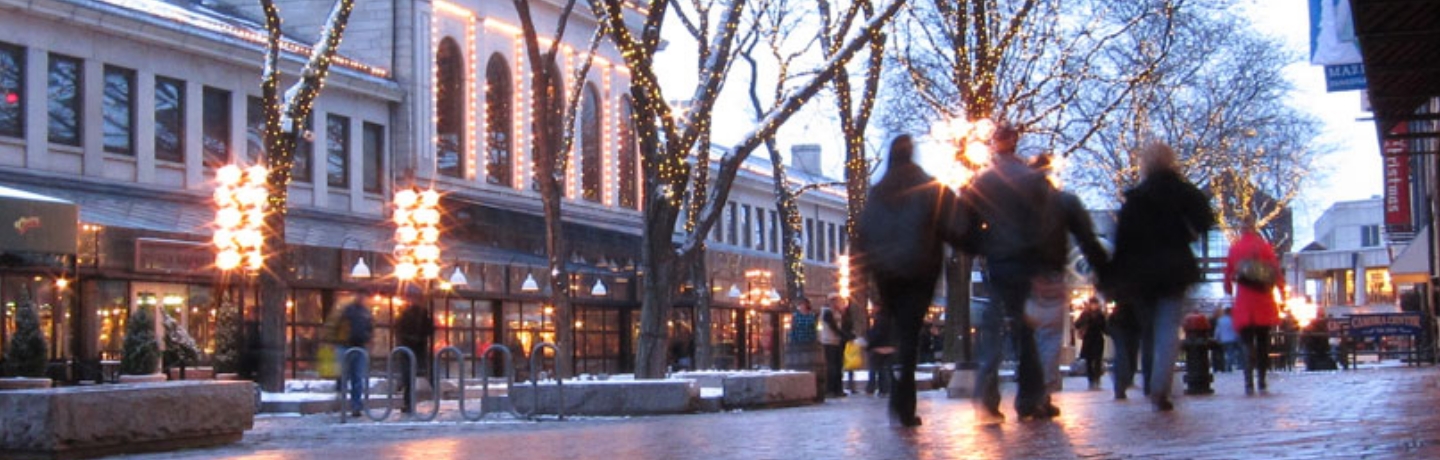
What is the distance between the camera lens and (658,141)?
24594mm

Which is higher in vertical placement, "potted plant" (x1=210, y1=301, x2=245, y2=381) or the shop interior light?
the shop interior light

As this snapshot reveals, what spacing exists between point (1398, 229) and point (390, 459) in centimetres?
5038

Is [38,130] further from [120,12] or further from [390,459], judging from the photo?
[390,459]

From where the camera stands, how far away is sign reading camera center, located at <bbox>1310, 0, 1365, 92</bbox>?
23.1 m

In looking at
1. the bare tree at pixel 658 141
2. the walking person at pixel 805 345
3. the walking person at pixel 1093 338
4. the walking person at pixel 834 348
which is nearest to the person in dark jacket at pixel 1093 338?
the walking person at pixel 1093 338

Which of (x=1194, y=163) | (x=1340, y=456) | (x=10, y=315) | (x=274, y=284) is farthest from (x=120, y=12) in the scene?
(x=1340, y=456)

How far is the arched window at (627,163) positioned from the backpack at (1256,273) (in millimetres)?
46069

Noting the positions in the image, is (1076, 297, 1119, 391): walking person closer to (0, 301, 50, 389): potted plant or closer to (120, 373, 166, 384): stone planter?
(120, 373, 166, 384): stone planter

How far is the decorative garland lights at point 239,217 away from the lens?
1372 inches

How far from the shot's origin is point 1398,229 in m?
57.0

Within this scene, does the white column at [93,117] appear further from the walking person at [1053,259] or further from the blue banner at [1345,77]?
the walking person at [1053,259]

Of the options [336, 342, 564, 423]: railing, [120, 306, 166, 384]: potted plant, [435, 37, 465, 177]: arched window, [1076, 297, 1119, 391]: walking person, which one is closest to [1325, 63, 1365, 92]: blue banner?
[1076, 297, 1119, 391]: walking person

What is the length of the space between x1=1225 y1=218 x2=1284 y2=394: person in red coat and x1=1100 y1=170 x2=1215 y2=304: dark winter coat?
11.5ft

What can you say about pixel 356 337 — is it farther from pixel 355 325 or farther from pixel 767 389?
pixel 767 389
